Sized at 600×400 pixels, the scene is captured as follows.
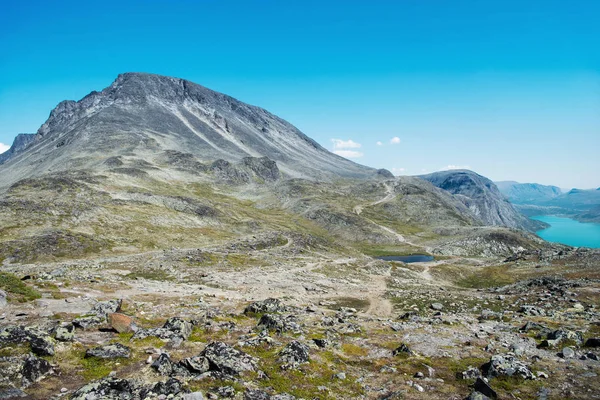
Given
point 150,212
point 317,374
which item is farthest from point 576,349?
point 150,212

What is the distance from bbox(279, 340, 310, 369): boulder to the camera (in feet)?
74.1

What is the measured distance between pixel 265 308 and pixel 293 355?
15411 millimetres

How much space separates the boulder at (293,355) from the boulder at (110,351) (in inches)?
405

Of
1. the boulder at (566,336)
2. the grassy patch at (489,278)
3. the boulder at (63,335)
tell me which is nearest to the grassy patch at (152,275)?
the boulder at (63,335)

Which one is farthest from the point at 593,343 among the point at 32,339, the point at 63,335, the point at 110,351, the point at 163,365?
the point at 32,339

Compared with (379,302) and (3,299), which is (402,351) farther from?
(3,299)

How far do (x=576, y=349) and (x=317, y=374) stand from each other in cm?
2284

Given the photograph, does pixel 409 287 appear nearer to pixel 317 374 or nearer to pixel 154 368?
pixel 317 374

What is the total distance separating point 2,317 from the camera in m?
25.1

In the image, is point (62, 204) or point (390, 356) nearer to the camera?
point (390, 356)

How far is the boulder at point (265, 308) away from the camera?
37.5 metres

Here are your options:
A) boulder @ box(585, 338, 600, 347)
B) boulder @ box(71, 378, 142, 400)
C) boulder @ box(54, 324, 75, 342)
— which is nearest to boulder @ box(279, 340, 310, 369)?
boulder @ box(71, 378, 142, 400)

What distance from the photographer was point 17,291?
31.6 meters

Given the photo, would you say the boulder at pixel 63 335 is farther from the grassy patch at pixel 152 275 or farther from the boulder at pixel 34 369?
the grassy patch at pixel 152 275
